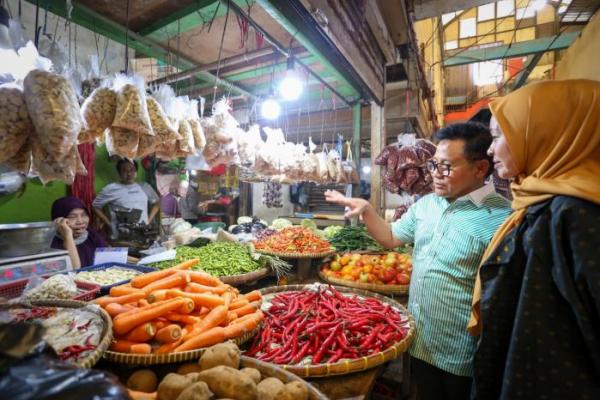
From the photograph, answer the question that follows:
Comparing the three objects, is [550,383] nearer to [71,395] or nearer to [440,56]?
[71,395]

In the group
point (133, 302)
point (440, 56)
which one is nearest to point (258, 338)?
point (133, 302)

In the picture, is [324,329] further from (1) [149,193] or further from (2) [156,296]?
(1) [149,193]

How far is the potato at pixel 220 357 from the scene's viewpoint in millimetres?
1382

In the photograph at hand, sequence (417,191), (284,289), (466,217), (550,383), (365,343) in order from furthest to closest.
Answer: (417,191)
(284,289)
(466,217)
(365,343)
(550,383)

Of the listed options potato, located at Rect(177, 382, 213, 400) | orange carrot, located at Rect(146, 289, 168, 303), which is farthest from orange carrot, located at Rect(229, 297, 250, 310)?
potato, located at Rect(177, 382, 213, 400)

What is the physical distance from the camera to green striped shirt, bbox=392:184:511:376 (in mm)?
2061

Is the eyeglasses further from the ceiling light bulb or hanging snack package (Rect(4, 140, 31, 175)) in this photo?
hanging snack package (Rect(4, 140, 31, 175))

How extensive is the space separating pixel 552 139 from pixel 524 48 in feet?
30.1

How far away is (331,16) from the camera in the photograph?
10.0 ft

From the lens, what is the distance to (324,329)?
199 cm

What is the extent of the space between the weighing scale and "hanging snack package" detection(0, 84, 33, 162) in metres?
0.98

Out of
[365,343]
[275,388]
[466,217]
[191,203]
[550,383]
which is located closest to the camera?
[275,388]

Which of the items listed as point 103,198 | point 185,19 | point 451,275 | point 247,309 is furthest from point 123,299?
point 103,198

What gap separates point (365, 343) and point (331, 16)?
9.73 ft
